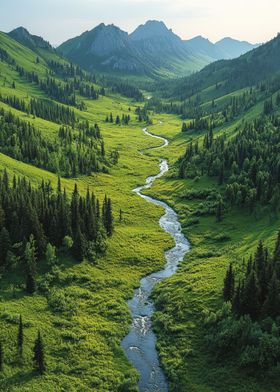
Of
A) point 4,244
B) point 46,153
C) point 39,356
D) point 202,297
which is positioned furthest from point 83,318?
point 46,153

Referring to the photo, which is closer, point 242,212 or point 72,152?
point 242,212

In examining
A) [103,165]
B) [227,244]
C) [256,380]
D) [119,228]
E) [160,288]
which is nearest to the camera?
[256,380]

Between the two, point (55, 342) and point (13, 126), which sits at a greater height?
point (13, 126)

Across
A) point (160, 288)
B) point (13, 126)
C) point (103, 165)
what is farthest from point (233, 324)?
point (13, 126)

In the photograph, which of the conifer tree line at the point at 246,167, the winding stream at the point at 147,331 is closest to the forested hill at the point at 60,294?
the winding stream at the point at 147,331

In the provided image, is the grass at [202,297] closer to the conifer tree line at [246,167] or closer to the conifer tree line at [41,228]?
the conifer tree line at [246,167]

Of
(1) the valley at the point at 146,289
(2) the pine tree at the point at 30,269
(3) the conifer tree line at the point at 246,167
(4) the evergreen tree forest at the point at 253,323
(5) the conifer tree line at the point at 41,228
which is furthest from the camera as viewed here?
(3) the conifer tree line at the point at 246,167

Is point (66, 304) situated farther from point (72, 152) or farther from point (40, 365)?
point (72, 152)
